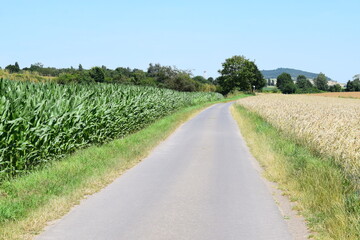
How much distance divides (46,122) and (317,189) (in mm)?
7736

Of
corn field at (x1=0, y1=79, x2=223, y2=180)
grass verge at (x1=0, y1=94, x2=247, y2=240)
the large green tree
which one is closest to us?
grass verge at (x1=0, y1=94, x2=247, y2=240)

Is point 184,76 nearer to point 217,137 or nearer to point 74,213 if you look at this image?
point 217,137

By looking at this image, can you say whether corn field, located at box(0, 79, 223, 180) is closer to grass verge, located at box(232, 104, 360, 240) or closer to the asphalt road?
the asphalt road

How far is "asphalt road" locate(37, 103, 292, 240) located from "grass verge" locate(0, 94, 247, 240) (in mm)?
289

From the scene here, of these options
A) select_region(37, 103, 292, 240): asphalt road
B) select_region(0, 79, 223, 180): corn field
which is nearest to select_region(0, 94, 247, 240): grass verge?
select_region(37, 103, 292, 240): asphalt road

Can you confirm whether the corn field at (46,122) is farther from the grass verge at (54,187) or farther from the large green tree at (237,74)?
the large green tree at (237,74)

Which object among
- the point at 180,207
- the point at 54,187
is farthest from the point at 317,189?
the point at 54,187

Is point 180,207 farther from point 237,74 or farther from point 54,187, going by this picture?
point 237,74

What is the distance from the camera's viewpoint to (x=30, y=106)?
10750mm

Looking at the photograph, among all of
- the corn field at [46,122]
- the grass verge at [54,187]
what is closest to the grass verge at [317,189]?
the grass verge at [54,187]

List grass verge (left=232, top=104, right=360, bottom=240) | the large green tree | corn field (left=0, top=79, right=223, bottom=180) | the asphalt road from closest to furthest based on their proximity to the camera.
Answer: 1. grass verge (left=232, top=104, right=360, bottom=240)
2. the asphalt road
3. corn field (left=0, top=79, right=223, bottom=180)
4. the large green tree

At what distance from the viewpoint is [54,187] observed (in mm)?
8594

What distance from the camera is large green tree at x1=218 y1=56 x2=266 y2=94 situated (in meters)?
138

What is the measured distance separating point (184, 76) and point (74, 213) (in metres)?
92.3
